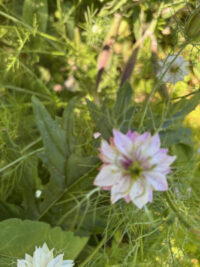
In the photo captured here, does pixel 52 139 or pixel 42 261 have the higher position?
pixel 52 139

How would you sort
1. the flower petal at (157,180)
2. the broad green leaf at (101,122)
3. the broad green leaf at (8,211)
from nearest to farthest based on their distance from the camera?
1. the flower petal at (157,180)
2. the broad green leaf at (101,122)
3. the broad green leaf at (8,211)

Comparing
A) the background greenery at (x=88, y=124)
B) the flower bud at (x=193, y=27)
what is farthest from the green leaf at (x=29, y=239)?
the flower bud at (x=193, y=27)

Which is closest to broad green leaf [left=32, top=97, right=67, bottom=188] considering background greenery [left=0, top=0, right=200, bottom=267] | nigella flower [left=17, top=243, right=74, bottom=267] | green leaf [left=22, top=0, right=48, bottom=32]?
background greenery [left=0, top=0, right=200, bottom=267]

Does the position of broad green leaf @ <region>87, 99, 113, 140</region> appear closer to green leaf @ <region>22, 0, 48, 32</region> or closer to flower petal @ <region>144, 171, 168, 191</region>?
flower petal @ <region>144, 171, 168, 191</region>

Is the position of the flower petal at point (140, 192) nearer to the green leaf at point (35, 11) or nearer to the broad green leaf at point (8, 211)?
the broad green leaf at point (8, 211)

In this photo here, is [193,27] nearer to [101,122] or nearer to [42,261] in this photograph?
Result: [101,122]

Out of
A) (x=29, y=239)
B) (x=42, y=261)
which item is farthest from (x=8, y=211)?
(x=42, y=261)

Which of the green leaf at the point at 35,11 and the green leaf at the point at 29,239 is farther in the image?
the green leaf at the point at 35,11
